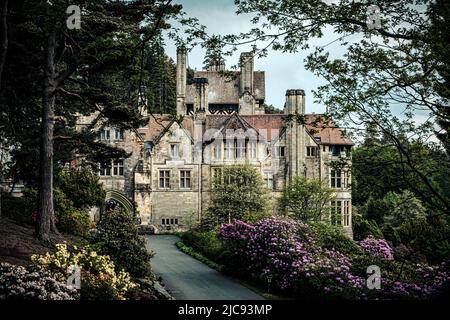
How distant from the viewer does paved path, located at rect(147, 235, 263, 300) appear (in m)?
17.5

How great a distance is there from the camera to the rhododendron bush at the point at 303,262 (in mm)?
15289

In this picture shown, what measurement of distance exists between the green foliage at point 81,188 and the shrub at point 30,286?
22024 millimetres

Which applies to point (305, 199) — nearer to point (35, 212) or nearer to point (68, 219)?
point (68, 219)

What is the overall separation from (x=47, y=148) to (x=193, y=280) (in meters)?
7.32

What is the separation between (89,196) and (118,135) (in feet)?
53.7

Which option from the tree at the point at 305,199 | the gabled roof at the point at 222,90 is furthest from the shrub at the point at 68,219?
the gabled roof at the point at 222,90

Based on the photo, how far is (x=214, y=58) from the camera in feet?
32.7

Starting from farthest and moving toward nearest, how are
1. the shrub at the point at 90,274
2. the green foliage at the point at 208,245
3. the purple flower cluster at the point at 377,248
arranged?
the green foliage at the point at 208,245 → the purple flower cluster at the point at 377,248 → the shrub at the point at 90,274

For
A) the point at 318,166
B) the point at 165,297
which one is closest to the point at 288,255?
the point at 165,297

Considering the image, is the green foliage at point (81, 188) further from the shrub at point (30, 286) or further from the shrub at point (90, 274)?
the shrub at point (30, 286)

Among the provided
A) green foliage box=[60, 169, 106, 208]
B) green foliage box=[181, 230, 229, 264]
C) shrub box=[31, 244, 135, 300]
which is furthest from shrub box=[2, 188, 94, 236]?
shrub box=[31, 244, 135, 300]

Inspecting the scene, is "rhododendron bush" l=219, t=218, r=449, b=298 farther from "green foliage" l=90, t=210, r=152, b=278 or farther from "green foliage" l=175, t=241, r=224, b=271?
"green foliage" l=90, t=210, r=152, b=278

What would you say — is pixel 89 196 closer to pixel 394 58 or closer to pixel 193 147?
pixel 193 147

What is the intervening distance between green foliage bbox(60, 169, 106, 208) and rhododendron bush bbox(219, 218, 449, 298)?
11.3 metres
